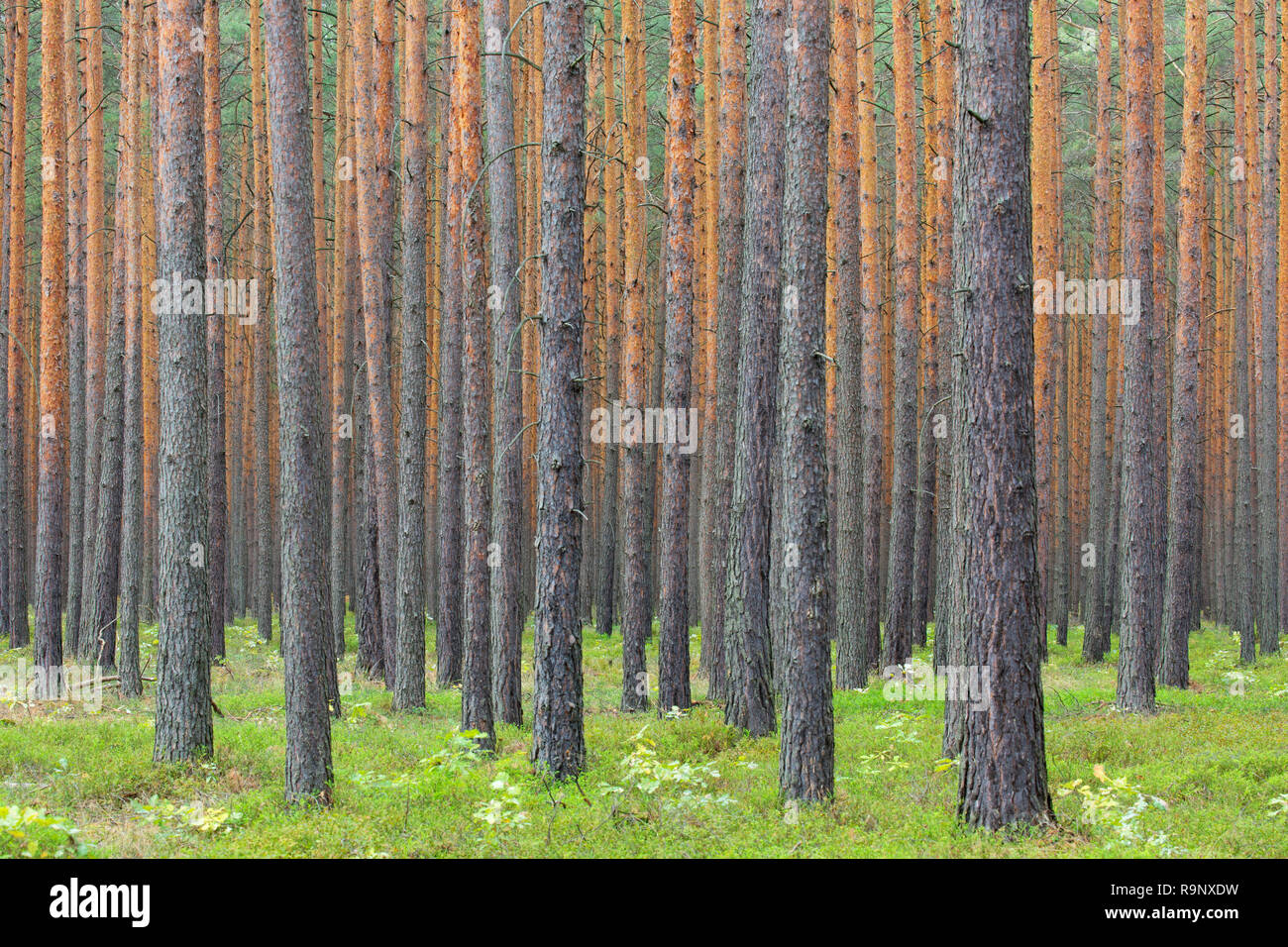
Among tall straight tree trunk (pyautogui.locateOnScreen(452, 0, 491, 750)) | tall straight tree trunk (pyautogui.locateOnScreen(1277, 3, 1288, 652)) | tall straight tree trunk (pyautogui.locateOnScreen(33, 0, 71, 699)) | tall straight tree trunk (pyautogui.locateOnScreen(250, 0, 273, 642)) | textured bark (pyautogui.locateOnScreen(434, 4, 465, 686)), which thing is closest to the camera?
tall straight tree trunk (pyautogui.locateOnScreen(452, 0, 491, 750))

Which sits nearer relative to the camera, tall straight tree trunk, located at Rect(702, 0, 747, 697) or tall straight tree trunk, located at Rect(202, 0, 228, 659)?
tall straight tree trunk, located at Rect(702, 0, 747, 697)

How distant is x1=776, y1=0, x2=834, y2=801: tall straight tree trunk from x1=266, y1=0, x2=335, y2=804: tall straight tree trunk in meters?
3.48

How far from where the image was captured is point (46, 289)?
12461mm

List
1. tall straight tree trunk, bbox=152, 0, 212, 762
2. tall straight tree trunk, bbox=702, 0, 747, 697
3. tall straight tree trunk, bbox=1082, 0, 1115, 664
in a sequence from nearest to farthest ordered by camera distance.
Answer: tall straight tree trunk, bbox=152, 0, 212, 762, tall straight tree trunk, bbox=702, 0, 747, 697, tall straight tree trunk, bbox=1082, 0, 1115, 664

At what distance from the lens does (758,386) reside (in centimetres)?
997

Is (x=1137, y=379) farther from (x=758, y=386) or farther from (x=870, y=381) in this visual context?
(x=758, y=386)

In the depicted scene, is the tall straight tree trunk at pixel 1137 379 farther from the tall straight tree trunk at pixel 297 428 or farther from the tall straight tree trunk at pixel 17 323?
the tall straight tree trunk at pixel 17 323

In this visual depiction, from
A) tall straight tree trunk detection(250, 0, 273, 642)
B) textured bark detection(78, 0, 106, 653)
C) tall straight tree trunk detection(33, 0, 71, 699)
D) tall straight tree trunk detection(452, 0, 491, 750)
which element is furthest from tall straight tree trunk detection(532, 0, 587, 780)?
tall straight tree trunk detection(250, 0, 273, 642)

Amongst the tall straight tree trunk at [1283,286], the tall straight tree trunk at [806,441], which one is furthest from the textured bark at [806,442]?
the tall straight tree trunk at [1283,286]

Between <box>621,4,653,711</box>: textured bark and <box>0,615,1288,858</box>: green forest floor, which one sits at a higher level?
<box>621,4,653,711</box>: textured bark

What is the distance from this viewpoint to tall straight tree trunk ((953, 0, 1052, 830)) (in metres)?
6.56

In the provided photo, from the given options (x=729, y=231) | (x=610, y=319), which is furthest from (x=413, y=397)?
(x=610, y=319)

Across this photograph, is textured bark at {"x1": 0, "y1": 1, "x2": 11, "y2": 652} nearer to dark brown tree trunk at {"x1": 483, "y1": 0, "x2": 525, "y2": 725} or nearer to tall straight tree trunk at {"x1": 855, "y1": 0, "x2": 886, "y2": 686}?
dark brown tree trunk at {"x1": 483, "y1": 0, "x2": 525, "y2": 725}
